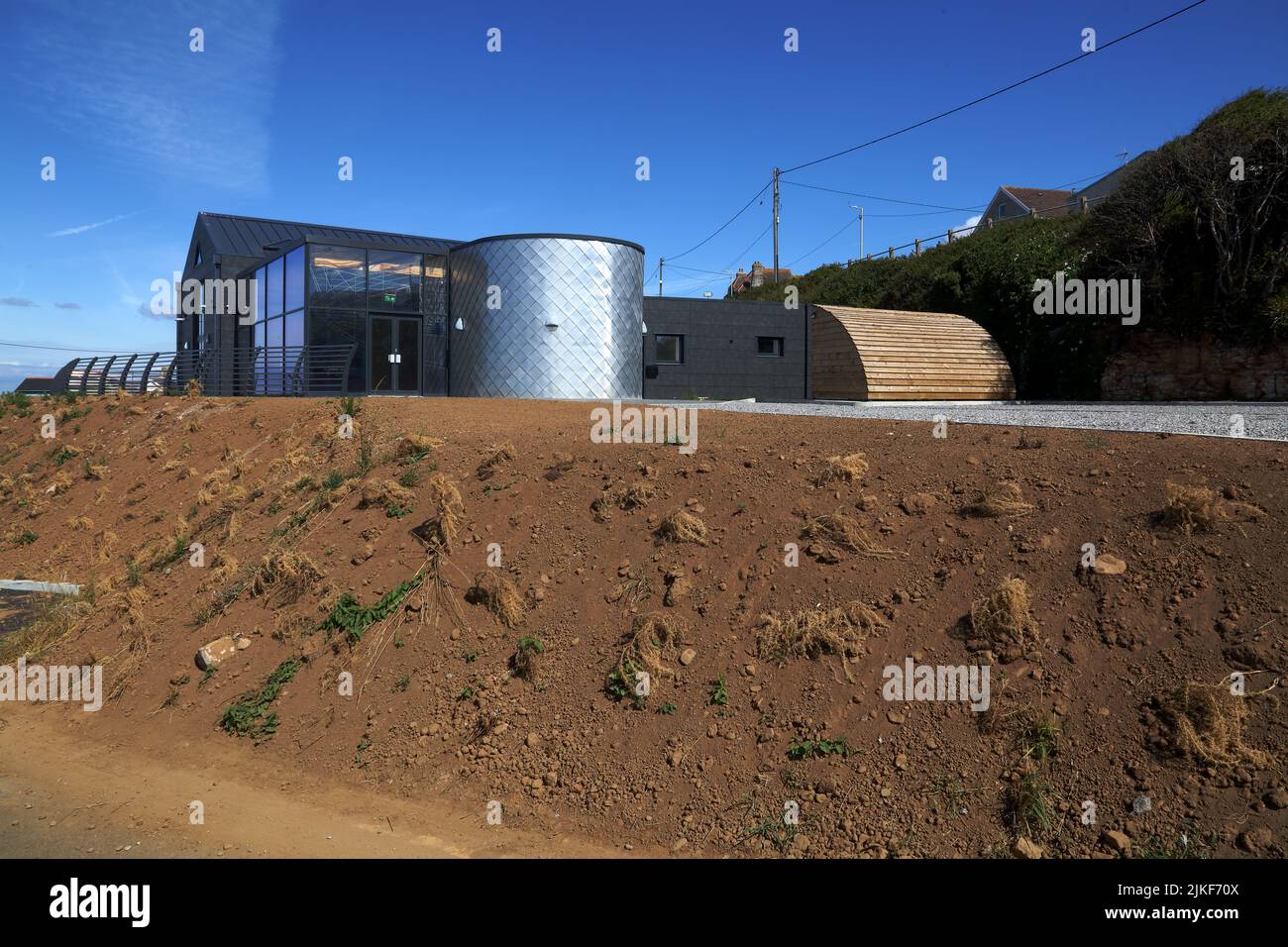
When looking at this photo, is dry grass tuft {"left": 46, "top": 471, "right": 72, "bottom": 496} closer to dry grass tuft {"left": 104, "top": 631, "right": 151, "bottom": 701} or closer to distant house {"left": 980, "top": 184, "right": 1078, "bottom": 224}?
dry grass tuft {"left": 104, "top": 631, "right": 151, "bottom": 701}

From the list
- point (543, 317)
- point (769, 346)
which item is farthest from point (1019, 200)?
point (543, 317)

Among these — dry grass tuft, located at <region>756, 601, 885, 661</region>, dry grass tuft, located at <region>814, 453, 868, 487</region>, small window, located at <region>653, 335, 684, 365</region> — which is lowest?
dry grass tuft, located at <region>756, 601, 885, 661</region>

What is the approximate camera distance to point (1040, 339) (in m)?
23.0

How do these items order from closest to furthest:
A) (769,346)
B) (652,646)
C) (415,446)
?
(652,646), (415,446), (769,346)

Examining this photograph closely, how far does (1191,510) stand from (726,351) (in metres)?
20.8

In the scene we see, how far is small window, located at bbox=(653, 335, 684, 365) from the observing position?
2509 centimetres

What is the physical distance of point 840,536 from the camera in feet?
20.6

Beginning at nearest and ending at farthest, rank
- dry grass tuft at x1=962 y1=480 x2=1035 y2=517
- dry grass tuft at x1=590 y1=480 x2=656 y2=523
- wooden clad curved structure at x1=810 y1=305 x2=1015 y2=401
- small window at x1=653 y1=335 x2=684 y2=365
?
Answer: dry grass tuft at x1=962 y1=480 x2=1035 y2=517 → dry grass tuft at x1=590 y1=480 x2=656 y2=523 → wooden clad curved structure at x1=810 y1=305 x2=1015 y2=401 → small window at x1=653 y1=335 x2=684 y2=365

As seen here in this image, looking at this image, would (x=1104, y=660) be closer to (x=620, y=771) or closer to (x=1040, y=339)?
(x=620, y=771)

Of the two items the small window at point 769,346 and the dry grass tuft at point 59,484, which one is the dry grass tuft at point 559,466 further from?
the small window at point 769,346

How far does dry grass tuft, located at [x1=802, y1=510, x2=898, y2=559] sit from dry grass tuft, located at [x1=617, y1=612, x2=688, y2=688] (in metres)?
1.29

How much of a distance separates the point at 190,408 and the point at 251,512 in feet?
29.0

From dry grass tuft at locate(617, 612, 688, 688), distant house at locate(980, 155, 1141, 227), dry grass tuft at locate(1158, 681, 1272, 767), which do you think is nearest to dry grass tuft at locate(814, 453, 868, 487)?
dry grass tuft at locate(617, 612, 688, 688)

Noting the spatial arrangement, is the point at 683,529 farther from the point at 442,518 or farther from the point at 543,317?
the point at 543,317
